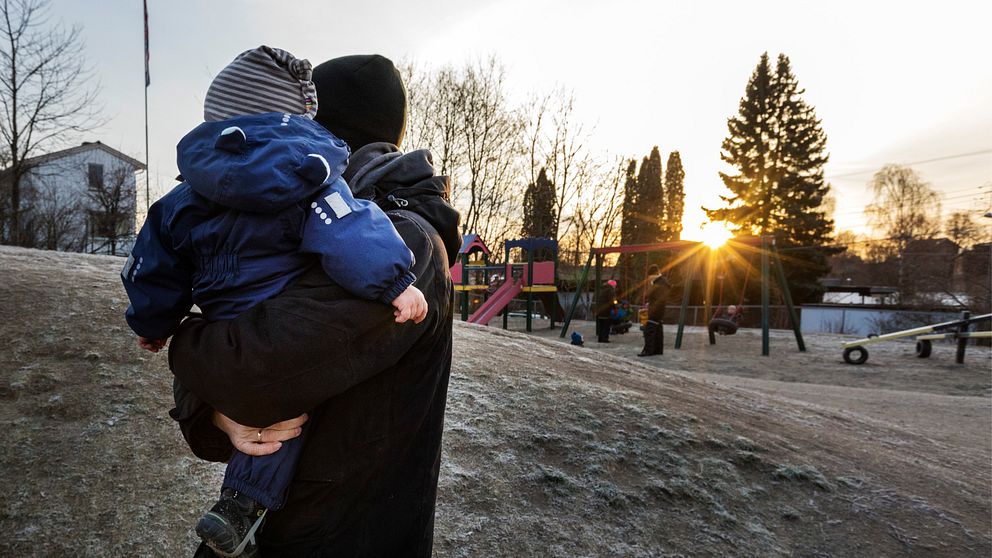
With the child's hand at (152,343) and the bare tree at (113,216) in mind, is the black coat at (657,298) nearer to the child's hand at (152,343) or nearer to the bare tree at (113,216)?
the child's hand at (152,343)

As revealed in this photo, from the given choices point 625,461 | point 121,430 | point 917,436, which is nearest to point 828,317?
point 917,436

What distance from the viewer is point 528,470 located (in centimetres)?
260

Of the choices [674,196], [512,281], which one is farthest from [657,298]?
[674,196]

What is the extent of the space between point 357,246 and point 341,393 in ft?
0.76

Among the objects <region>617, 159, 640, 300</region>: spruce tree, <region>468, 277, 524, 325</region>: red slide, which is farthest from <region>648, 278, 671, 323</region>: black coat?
<region>617, 159, 640, 300</region>: spruce tree

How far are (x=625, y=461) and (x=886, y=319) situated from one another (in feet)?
77.0

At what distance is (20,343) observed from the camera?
8.95 feet

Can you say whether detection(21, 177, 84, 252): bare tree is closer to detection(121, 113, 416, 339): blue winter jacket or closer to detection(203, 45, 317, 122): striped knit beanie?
detection(203, 45, 317, 122): striped knit beanie

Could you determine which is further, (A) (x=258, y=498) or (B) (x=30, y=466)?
(B) (x=30, y=466)

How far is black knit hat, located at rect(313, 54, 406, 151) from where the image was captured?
1.13 m

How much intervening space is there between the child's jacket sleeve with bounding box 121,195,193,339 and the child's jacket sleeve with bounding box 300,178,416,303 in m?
0.23

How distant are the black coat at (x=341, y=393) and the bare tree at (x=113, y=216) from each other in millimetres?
20537

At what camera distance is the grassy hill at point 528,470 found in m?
2.00

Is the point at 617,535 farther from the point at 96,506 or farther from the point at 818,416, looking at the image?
the point at 818,416
